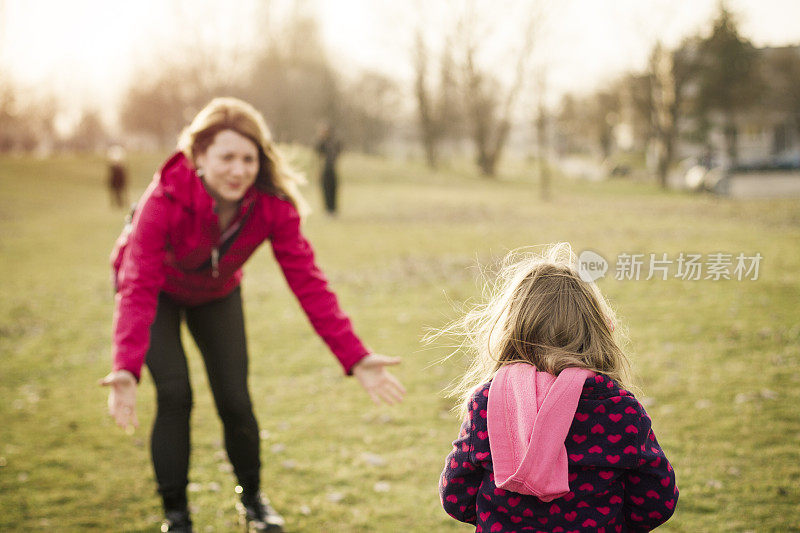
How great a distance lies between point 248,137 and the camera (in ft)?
10.5

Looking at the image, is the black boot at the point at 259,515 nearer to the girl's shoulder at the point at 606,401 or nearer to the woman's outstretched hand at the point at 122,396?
the woman's outstretched hand at the point at 122,396

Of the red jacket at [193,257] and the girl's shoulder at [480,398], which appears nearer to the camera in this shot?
the girl's shoulder at [480,398]

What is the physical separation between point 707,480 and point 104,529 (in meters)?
3.40

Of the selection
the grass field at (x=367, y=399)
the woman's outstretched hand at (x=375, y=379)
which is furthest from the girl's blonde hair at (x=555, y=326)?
the grass field at (x=367, y=399)

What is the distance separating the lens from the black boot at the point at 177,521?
10.3 ft

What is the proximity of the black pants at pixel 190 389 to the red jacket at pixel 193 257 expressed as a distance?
0.11 metres

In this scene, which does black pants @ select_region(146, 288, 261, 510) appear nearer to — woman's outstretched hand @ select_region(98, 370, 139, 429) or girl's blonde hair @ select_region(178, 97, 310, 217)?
woman's outstretched hand @ select_region(98, 370, 139, 429)

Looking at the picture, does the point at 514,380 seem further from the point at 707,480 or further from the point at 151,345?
the point at 707,480

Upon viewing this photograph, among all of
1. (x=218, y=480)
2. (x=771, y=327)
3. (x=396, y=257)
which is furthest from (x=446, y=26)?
(x=218, y=480)

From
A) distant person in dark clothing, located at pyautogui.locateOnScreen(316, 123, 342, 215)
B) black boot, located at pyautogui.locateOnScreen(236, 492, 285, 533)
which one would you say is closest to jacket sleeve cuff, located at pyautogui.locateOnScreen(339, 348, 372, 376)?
black boot, located at pyautogui.locateOnScreen(236, 492, 285, 533)

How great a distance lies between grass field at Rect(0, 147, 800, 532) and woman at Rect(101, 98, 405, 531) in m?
0.79

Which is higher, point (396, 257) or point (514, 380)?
point (514, 380)

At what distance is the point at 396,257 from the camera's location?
12961 mm

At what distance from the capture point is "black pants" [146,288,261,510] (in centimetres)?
306
